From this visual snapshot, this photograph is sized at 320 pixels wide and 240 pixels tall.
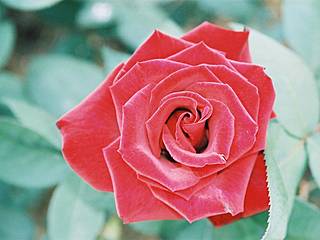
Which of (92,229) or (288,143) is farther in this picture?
(92,229)

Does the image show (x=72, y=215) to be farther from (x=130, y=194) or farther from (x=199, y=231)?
(x=130, y=194)

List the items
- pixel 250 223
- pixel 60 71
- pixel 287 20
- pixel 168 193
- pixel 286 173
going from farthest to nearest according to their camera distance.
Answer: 1. pixel 60 71
2. pixel 287 20
3. pixel 250 223
4. pixel 286 173
5. pixel 168 193

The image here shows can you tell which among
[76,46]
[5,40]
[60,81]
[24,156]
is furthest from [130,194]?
[76,46]

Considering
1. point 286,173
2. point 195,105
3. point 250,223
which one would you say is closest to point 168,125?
point 195,105

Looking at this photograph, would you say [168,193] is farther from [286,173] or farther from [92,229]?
[92,229]

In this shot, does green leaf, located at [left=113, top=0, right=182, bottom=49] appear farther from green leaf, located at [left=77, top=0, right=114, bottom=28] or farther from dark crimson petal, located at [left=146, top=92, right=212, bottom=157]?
dark crimson petal, located at [left=146, top=92, right=212, bottom=157]

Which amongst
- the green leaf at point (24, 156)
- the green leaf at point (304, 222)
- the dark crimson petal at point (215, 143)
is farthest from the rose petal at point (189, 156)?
the green leaf at point (24, 156)

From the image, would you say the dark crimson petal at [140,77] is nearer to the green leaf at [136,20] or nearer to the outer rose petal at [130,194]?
the outer rose petal at [130,194]
